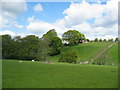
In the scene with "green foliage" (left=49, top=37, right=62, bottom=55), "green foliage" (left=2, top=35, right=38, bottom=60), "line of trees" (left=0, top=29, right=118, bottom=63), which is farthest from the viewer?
"green foliage" (left=49, top=37, right=62, bottom=55)

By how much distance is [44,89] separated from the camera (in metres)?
8.19

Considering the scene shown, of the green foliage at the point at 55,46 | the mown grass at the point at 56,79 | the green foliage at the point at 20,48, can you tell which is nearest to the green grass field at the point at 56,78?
the mown grass at the point at 56,79

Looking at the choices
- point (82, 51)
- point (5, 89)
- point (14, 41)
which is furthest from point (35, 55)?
point (5, 89)

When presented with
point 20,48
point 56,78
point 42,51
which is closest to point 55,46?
point 42,51

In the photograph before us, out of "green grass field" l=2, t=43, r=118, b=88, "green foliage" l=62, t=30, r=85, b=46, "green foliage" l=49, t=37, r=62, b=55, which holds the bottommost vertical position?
"green grass field" l=2, t=43, r=118, b=88

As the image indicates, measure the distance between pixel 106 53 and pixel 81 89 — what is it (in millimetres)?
59052

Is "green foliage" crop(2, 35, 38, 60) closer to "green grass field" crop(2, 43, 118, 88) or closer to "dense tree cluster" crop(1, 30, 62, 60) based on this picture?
"dense tree cluster" crop(1, 30, 62, 60)

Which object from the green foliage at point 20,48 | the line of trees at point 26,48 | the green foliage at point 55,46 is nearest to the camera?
the line of trees at point 26,48

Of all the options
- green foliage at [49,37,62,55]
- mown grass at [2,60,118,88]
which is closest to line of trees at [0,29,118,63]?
green foliage at [49,37,62,55]

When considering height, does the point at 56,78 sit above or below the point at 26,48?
below

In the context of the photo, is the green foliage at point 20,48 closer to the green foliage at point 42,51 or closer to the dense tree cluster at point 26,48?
the dense tree cluster at point 26,48

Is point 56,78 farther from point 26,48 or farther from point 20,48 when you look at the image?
point 20,48

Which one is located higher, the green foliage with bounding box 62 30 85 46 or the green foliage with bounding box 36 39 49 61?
the green foliage with bounding box 62 30 85 46

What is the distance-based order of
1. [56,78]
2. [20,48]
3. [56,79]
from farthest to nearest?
[20,48]
[56,78]
[56,79]
